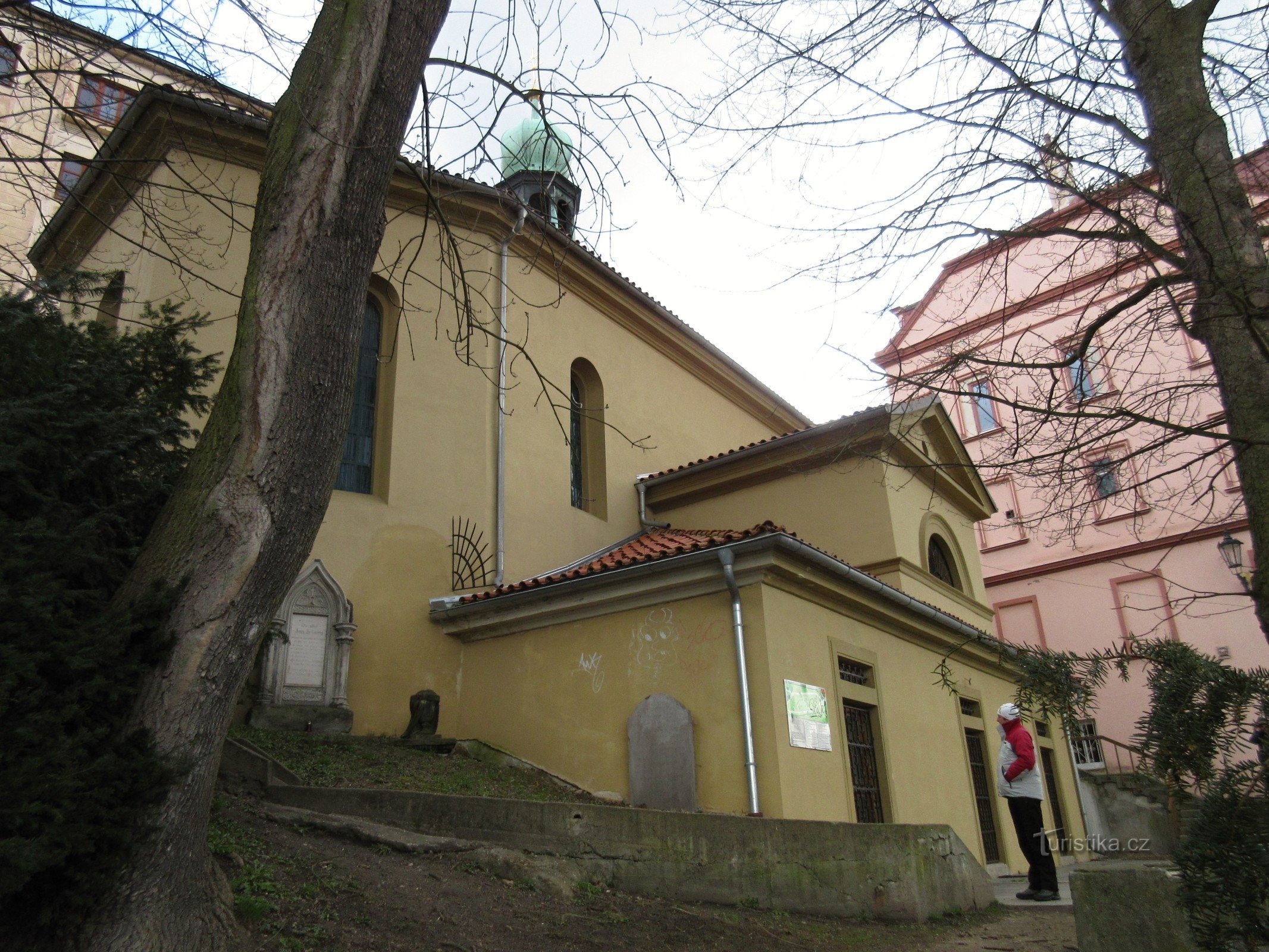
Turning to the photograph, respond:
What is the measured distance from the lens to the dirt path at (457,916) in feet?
15.2

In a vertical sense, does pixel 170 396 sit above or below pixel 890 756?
above

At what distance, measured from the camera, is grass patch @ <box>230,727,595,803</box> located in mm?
8445

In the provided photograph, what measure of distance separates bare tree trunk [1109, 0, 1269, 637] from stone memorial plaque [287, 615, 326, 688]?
28.9 feet

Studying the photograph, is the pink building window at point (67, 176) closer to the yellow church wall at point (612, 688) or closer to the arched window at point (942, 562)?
the yellow church wall at point (612, 688)

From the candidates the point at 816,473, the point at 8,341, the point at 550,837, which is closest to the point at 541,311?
the point at 816,473

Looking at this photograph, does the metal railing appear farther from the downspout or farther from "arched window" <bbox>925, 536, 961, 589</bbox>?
the downspout

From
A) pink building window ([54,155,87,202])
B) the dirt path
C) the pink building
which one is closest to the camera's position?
the dirt path

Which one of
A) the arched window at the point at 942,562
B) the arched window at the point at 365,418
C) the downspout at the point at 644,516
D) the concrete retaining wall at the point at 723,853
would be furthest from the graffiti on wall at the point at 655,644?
the arched window at the point at 942,562

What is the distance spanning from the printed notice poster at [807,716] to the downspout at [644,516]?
5.82 m

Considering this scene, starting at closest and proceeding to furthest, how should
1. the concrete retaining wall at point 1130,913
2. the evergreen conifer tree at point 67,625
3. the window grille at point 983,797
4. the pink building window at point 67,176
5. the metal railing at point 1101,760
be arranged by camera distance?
the evergreen conifer tree at point 67,625 → the concrete retaining wall at point 1130,913 → the pink building window at point 67,176 → the window grille at point 983,797 → the metal railing at point 1101,760

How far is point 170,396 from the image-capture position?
5.45 m

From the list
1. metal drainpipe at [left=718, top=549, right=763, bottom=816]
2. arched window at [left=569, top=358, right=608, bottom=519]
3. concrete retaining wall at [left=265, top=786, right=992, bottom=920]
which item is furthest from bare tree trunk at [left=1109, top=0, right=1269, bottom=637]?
arched window at [left=569, top=358, right=608, bottom=519]

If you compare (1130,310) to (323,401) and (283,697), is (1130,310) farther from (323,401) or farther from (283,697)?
(283,697)

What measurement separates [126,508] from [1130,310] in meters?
7.78
